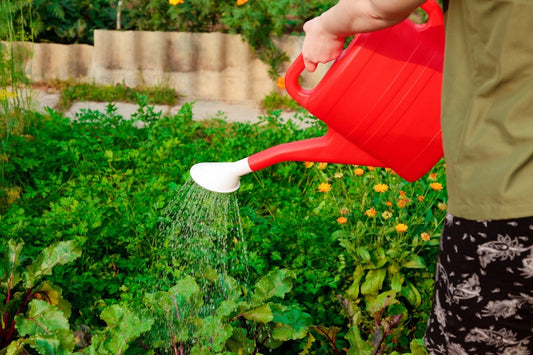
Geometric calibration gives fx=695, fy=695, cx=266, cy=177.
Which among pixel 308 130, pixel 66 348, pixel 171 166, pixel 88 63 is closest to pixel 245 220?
pixel 171 166

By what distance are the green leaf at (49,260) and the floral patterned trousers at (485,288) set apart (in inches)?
42.5

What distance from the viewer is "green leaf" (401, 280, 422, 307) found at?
2.17 metres

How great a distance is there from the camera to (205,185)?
1.63m

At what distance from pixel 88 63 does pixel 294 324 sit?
2.98 metres

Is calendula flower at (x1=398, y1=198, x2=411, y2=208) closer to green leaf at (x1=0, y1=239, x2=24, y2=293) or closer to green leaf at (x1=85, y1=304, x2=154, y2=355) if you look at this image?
green leaf at (x1=85, y1=304, x2=154, y2=355)

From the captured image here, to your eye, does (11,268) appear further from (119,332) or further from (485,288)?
(485,288)

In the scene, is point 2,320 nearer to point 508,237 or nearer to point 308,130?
point 508,237

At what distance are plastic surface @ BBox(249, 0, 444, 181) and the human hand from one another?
99 millimetres

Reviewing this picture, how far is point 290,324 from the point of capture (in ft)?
6.06

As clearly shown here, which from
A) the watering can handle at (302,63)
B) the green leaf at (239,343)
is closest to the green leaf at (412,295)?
the green leaf at (239,343)

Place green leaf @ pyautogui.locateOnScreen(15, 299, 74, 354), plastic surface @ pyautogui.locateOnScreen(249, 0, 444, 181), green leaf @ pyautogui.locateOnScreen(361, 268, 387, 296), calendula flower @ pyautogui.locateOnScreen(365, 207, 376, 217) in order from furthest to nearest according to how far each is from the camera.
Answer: calendula flower @ pyautogui.locateOnScreen(365, 207, 376, 217)
green leaf @ pyautogui.locateOnScreen(361, 268, 387, 296)
green leaf @ pyautogui.locateOnScreen(15, 299, 74, 354)
plastic surface @ pyautogui.locateOnScreen(249, 0, 444, 181)

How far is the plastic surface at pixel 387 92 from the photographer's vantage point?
140 cm

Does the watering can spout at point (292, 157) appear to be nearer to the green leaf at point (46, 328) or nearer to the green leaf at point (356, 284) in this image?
the green leaf at point (46, 328)

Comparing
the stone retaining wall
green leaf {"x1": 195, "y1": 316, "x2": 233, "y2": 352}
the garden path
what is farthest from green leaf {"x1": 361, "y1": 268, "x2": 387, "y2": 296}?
the stone retaining wall
